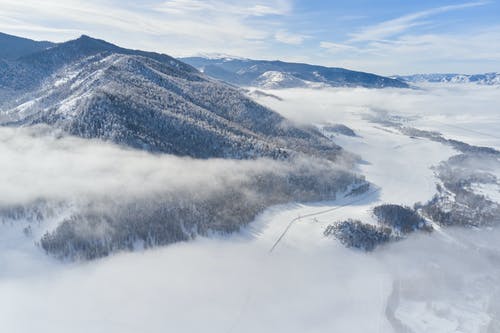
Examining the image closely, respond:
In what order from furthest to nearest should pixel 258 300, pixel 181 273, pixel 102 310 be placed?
pixel 181 273, pixel 258 300, pixel 102 310

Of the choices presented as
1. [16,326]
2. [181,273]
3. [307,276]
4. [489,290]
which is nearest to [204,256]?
[181,273]

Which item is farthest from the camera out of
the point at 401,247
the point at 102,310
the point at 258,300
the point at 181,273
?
the point at 401,247

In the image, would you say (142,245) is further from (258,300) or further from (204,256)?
(258,300)

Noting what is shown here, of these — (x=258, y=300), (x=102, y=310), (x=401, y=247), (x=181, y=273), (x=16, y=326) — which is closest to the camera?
(x=16, y=326)

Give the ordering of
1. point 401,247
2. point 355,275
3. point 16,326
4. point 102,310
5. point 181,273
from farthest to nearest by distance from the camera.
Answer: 1. point 401,247
2. point 355,275
3. point 181,273
4. point 102,310
5. point 16,326

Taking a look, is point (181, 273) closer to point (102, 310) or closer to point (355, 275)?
point (102, 310)

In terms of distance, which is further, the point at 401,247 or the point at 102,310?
the point at 401,247

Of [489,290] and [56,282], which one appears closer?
[56,282]

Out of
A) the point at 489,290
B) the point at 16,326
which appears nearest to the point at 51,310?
the point at 16,326
